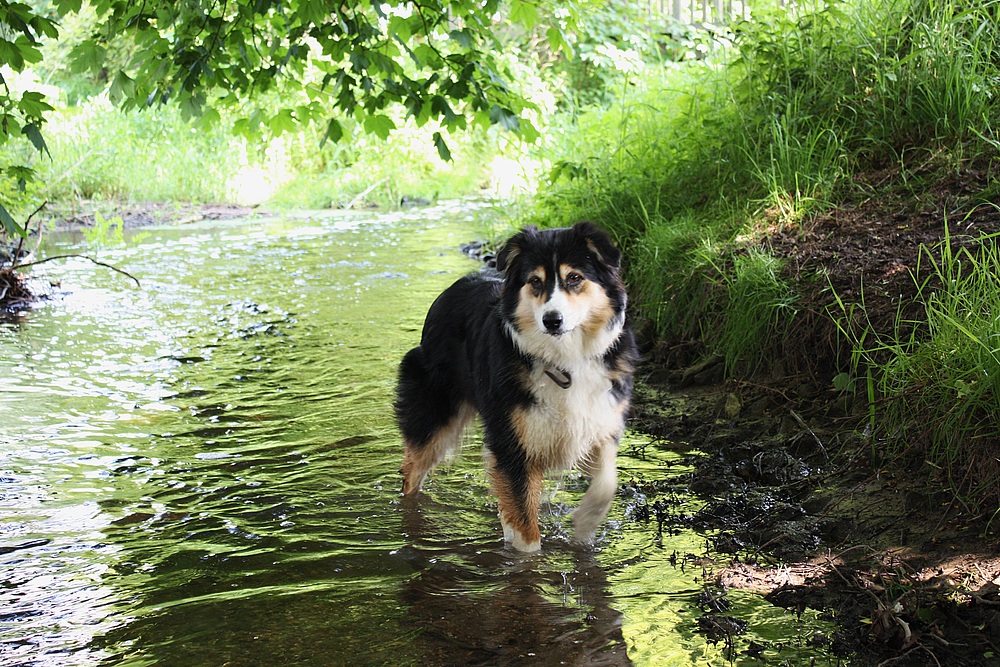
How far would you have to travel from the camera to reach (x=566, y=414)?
3660 mm

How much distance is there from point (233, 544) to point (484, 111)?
125 inches

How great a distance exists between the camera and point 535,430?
3.65m

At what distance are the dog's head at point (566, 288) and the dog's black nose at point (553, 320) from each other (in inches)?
2.3

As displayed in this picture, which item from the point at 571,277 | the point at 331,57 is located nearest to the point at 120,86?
the point at 331,57

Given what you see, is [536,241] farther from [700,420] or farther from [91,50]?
[91,50]

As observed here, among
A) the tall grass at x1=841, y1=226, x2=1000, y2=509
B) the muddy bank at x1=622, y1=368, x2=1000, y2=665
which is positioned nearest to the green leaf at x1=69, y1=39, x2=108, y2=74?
the muddy bank at x1=622, y1=368, x2=1000, y2=665

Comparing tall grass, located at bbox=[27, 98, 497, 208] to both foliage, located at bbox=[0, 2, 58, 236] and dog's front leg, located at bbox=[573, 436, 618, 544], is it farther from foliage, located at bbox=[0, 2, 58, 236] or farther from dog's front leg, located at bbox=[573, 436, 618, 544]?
dog's front leg, located at bbox=[573, 436, 618, 544]

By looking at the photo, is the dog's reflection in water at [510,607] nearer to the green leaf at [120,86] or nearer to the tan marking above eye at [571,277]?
the tan marking above eye at [571,277]

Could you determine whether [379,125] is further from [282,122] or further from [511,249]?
[511,249]

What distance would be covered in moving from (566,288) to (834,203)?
8.74ft

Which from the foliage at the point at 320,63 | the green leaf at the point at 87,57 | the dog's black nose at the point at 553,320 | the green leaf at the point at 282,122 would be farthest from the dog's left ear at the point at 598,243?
the green leaf at the point at 87,57

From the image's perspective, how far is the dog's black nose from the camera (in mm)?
3455

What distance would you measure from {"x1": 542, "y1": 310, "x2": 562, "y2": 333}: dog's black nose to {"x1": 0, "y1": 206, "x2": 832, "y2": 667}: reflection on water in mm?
1014

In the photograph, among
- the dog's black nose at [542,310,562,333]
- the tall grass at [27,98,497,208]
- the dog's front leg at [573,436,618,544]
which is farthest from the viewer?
the tall grass at [27,98,497,208]
